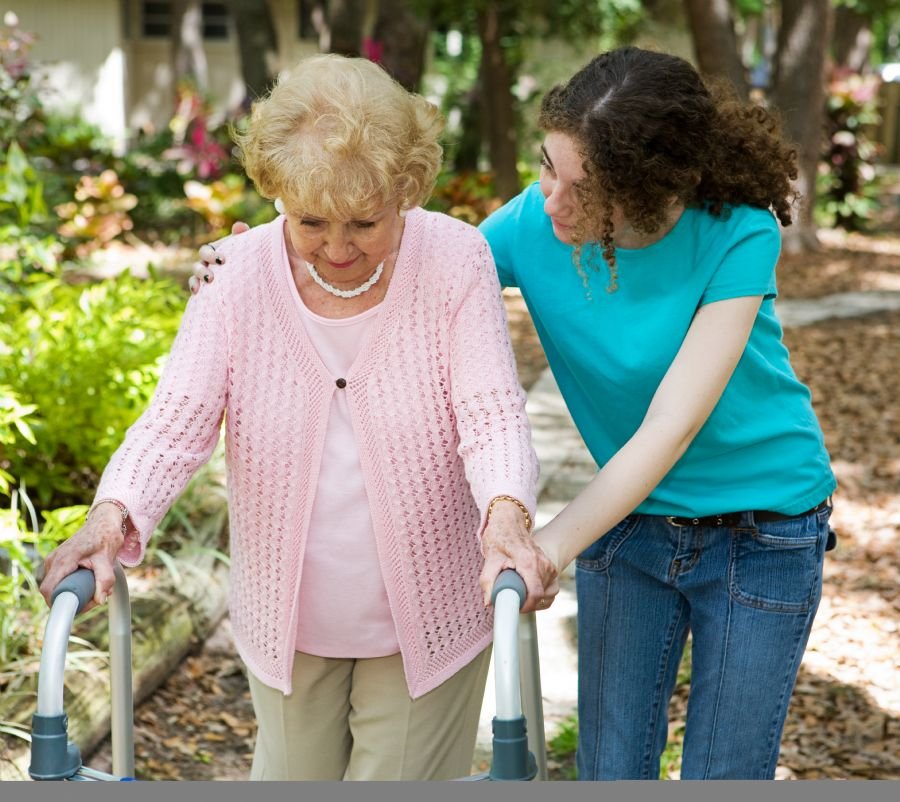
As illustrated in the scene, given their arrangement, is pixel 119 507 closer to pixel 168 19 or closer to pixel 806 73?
pixel 806 73

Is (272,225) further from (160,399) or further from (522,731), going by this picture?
(522,731)

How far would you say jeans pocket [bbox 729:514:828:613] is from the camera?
241cm

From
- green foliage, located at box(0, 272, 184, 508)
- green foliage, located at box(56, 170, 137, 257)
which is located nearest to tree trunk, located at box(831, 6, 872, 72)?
green foliage, located at box(56, 170, 137, 257)

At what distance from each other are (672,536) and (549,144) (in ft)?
2.65

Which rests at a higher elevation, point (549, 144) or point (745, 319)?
point (549, 144)

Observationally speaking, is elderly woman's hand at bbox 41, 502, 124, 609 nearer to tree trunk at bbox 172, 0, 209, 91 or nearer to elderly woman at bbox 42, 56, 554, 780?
elderly woman at bbox 42, 56, 554, 780

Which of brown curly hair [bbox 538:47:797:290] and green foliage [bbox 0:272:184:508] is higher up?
brown curly hair [bbox 538:47:797:290]

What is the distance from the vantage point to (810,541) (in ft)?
7.95

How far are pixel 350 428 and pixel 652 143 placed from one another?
0.74 meters

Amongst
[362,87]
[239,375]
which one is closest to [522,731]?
[239,375]

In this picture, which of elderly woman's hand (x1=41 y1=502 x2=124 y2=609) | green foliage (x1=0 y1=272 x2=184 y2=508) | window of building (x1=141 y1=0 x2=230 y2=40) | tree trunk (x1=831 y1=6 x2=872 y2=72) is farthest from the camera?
window of building (x1=141 y1=0 x2=230 y2=40)

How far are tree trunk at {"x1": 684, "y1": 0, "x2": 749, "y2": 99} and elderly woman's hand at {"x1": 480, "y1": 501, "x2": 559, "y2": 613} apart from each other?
10.7 metres

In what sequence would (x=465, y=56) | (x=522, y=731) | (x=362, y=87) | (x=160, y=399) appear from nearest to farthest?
(x=522, y=731) → (x=362, y=87) → (x=160, y=399) → (x=465, y=56)

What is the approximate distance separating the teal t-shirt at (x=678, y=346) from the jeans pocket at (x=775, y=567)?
5cm
